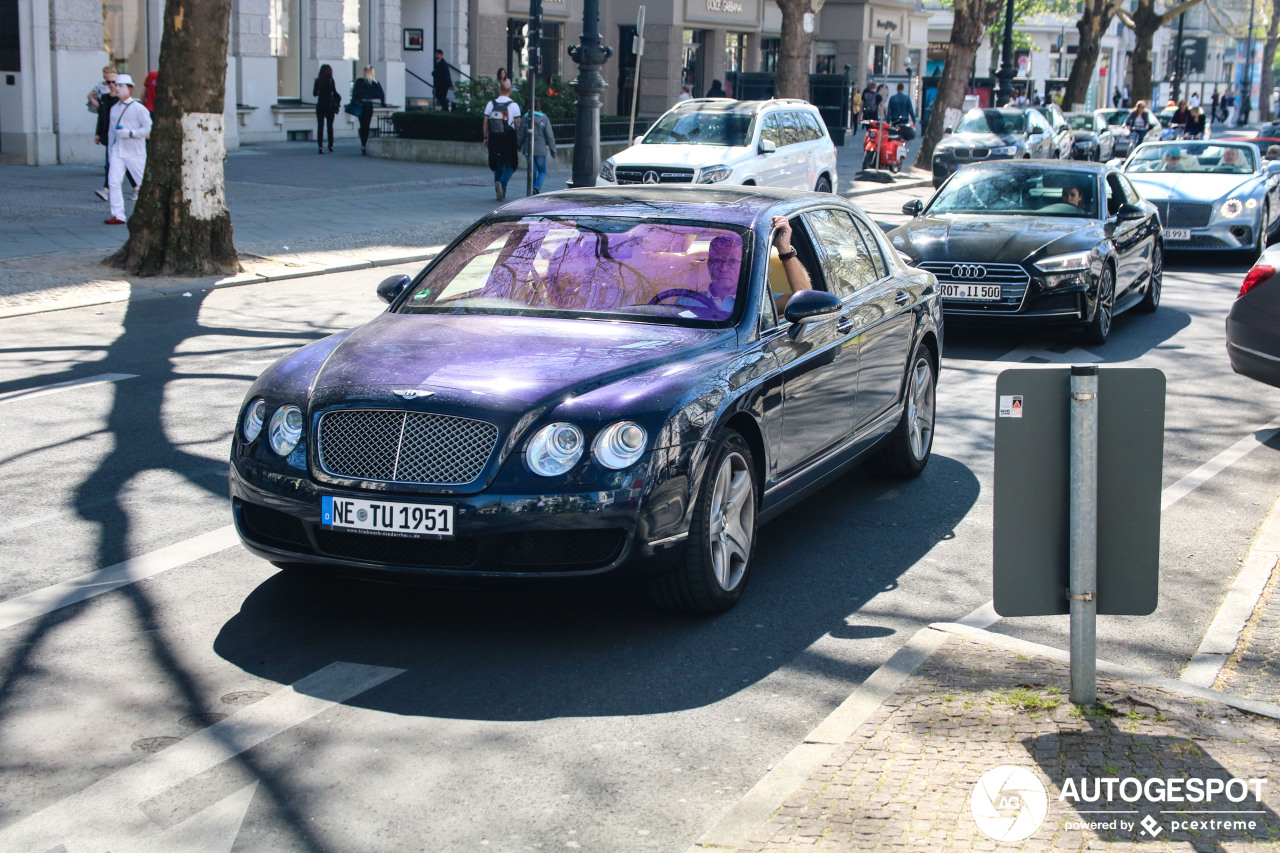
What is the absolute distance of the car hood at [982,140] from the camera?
30688 mm

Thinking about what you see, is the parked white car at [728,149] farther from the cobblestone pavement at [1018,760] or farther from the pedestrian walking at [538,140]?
the cobblestone pavement at [1018,760]

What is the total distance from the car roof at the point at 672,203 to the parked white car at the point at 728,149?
1340cm

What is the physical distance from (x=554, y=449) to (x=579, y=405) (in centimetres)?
18

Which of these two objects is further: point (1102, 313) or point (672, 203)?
point (1102, 313)

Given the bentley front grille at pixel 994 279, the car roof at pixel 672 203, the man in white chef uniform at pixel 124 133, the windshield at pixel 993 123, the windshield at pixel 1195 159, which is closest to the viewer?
the car roof at pixel 672 203

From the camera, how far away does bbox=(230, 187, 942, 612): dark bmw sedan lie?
503 centimetres

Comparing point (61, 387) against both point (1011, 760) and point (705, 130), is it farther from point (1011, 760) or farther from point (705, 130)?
point (705, 130)

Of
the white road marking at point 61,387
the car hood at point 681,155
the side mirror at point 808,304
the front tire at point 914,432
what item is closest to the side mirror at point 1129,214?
the front tire at point 914,432

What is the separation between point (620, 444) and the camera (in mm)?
5086

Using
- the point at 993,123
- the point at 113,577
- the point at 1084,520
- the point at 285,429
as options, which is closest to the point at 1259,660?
the point at 1084,520

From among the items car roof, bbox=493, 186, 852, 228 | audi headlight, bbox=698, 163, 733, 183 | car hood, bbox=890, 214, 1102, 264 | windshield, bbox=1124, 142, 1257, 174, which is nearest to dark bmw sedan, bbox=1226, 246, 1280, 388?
car hood, bbox=890, 214, 1102, 264

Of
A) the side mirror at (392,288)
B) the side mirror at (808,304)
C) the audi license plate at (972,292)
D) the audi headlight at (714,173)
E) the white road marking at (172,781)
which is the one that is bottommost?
the white road marking at (172,781)

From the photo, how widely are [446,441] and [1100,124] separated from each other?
3848cm

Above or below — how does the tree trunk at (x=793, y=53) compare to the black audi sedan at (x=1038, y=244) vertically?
above
